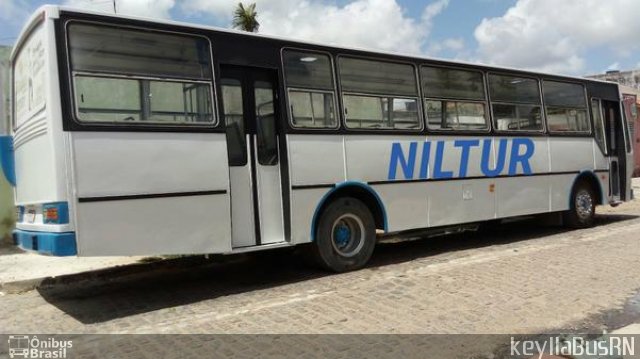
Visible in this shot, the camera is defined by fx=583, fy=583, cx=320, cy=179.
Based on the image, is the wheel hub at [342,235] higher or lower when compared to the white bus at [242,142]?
lower

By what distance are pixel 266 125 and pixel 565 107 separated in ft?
21.9

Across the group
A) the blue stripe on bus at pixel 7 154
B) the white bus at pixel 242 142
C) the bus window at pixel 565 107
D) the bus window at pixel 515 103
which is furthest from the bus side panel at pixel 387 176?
the blue stripe on bus at pixel 7 154

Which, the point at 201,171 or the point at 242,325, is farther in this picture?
the point at 201,171

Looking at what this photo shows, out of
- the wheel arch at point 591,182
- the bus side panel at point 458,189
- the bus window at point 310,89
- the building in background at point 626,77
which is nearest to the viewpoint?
the bus window at point 310,89

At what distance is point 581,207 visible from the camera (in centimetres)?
1118

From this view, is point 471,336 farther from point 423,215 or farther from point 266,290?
point 423,215

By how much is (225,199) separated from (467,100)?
4567 mm

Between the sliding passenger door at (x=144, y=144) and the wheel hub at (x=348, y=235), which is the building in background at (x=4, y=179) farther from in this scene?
the wheel hub at (x=348, y=235)

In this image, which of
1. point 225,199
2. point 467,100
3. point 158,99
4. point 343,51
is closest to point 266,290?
point 225,199

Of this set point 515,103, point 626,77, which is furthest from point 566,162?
point 626,77

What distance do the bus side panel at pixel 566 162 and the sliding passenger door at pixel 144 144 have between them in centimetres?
676

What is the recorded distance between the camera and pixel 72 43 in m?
5.40

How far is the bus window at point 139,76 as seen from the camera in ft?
17.9

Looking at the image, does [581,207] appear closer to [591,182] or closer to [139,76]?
[591,182]
